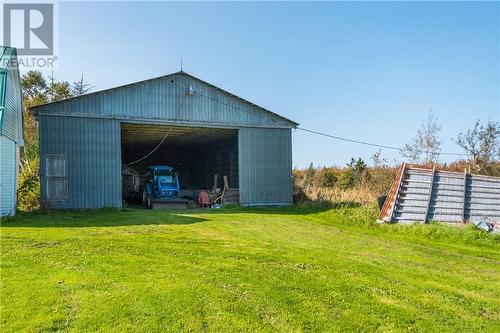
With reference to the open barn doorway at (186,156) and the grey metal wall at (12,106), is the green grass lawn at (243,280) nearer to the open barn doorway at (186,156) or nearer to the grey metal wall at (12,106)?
the grey metal wall at (12,106)

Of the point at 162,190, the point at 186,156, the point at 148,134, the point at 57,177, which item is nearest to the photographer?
the point at 57,177

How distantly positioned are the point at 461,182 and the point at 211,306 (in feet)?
36.3

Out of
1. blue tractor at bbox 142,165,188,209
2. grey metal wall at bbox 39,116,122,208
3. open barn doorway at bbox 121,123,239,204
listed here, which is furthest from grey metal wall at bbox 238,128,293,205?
grey metal wall at bbox 39,116,122,208

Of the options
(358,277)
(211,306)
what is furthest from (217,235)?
(211,306)

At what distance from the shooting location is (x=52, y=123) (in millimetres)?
16625

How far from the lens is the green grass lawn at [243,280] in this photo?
196 inches

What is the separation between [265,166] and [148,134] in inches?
269

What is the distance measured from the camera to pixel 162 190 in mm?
21484

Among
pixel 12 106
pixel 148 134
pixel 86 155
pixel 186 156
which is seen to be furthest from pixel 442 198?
pixel 186 156

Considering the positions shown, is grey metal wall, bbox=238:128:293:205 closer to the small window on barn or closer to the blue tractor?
the blue tractor

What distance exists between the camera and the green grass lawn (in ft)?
16.4

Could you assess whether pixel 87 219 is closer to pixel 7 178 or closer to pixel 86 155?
pixel 7 178

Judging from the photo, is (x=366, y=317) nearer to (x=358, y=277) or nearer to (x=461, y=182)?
(x=358, y=277)

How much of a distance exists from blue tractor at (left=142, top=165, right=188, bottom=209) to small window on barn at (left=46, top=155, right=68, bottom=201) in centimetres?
452
